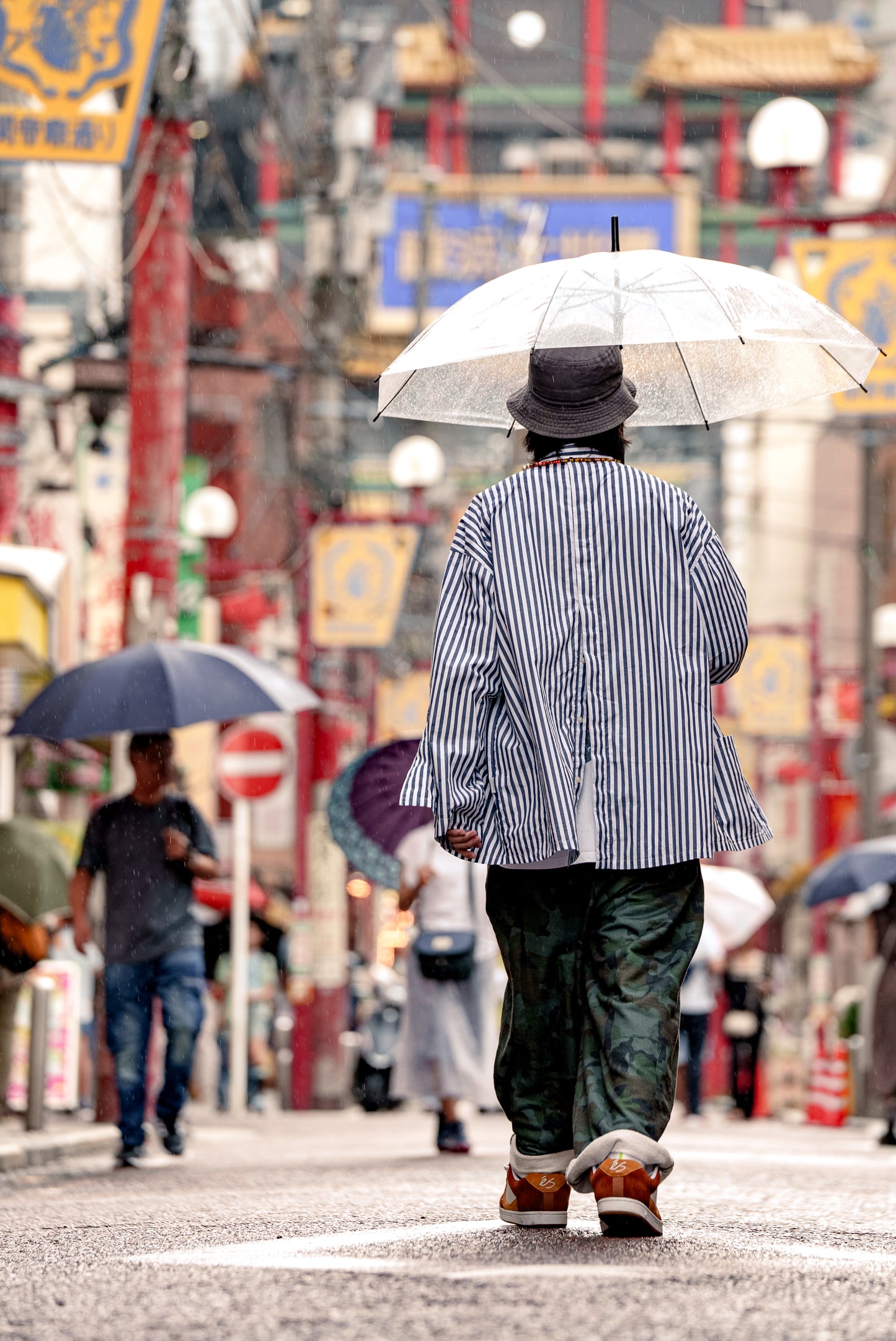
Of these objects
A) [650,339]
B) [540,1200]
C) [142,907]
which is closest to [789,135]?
[142,907]

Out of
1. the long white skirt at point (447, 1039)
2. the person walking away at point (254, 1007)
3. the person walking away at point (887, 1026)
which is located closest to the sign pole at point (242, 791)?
the person walking away at point (254, 1007)

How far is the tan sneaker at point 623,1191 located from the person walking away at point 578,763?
24 centimetres

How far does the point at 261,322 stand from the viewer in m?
44.9

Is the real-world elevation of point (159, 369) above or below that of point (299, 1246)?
above

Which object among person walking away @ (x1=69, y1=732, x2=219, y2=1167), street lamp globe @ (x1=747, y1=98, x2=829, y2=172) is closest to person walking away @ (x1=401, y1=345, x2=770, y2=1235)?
person walking away @ (x1=69, y1=732, x2=219, y2=1167)

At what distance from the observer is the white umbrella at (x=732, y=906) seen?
59.0 ft

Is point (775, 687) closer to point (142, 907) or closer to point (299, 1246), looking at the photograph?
point (142, 907)

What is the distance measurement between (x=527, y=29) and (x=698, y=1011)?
40.3 metres

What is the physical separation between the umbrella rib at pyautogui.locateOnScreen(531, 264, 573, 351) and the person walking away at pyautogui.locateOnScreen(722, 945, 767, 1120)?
17.8m

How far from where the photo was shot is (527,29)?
55219 mm

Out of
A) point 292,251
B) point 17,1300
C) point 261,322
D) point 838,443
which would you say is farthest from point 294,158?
point 838,443

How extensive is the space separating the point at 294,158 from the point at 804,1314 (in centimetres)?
1765

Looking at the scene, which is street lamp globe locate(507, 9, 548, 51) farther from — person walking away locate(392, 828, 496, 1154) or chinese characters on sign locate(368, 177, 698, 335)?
person walking away locate(392, 828, 496, 1154)

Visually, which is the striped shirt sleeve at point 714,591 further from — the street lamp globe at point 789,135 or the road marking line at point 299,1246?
the street lamp globe at point 789,135
